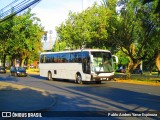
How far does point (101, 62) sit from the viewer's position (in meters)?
30.4

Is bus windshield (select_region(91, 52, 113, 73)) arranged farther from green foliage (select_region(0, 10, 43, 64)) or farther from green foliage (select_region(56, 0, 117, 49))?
green foliage (select_region(0, 10, 43, 64))

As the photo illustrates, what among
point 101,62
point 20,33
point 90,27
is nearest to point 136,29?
point 90,27

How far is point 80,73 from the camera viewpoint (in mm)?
31859

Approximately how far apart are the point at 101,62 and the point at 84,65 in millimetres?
1594

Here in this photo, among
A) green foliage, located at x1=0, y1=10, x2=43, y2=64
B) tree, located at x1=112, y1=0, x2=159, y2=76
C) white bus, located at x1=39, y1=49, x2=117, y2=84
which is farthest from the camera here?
green foliage, located at x1=0, y1=10, x2=43, y2=64

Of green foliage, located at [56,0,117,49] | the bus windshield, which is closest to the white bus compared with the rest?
the bus windshield

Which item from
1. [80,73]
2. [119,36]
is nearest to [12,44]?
[119,36]

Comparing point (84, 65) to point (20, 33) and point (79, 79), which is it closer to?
point (79, 79)

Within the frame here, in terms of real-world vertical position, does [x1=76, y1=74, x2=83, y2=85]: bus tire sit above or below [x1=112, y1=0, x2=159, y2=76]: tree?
below

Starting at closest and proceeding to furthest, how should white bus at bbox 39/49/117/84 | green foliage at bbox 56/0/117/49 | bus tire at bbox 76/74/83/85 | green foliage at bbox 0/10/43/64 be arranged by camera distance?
1. white bus at bbox 39/49/117/84
2. bus tire at bbox 76/74/83/85
3. green foliage at bbox 56/0/117/49
4. green foliage at bbox 0/10/43/64

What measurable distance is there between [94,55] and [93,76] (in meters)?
1.82

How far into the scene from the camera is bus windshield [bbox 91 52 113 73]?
3009 cm

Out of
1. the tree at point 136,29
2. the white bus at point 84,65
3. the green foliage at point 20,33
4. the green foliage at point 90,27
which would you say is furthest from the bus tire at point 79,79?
the green foliage at point 20,33

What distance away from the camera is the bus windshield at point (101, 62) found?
30094 millimetres
